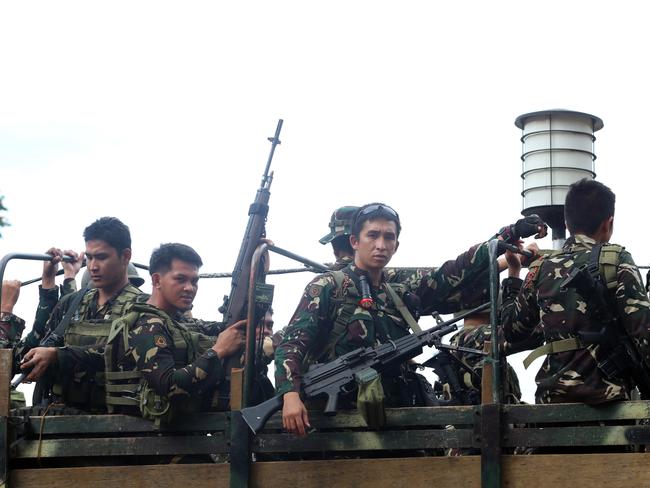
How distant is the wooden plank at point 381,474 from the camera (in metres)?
5.05

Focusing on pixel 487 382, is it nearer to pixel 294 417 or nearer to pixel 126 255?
pixel 294 417

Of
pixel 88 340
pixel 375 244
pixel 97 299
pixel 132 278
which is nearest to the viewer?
pixel 375 244

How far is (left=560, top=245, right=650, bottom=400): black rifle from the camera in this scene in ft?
16.9

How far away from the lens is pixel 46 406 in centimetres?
643

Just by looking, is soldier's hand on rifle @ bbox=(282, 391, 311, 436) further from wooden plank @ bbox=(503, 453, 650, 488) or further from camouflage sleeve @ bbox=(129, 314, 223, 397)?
wooden plank @ bbox=(503, 453, 650, 488)

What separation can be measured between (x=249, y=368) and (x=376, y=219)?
1211mm

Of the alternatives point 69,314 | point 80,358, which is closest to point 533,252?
point 80,358

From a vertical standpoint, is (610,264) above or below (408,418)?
above

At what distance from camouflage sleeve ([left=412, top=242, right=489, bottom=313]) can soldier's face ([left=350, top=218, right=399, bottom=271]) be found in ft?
1.22

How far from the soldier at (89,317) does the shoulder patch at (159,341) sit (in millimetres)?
640

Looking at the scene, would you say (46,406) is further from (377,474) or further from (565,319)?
(565,319)

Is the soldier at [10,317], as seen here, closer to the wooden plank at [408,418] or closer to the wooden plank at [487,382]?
the wooden plank at [408,418]

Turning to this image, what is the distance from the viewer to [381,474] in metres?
5.29

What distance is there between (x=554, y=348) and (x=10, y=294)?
4116mm
